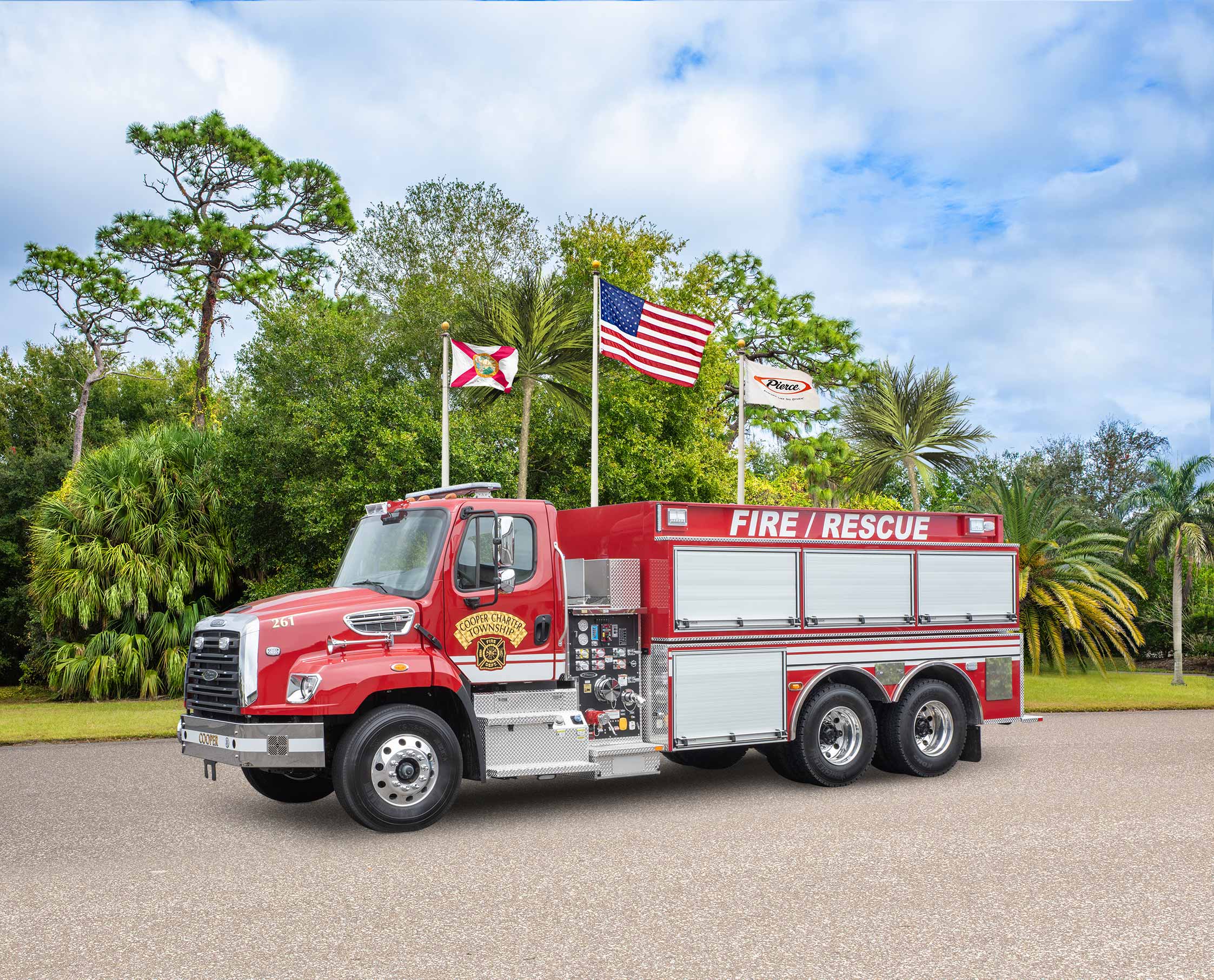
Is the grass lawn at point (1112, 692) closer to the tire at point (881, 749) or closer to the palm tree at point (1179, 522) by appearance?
the palm tree at point (1179, 522)

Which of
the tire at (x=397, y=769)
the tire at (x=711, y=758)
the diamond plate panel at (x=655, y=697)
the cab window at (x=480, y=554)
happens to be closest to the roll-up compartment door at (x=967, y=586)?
the tire at (x=711, y=758)

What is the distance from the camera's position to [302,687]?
8.59 m

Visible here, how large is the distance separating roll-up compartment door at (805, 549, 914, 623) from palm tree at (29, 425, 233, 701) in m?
14.3

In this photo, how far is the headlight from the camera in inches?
336

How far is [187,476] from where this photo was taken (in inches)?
898

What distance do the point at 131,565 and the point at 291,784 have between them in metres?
13.0

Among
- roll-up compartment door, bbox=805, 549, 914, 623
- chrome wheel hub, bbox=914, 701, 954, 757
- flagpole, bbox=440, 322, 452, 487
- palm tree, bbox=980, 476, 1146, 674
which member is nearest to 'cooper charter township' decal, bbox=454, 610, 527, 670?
roll-up compartment door, bbox=805, 549, 914, 623

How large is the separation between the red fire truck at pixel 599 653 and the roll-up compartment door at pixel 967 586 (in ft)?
0.08

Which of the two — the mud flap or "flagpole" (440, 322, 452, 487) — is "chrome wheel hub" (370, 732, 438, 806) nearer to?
"flagpole" (440, 322, 452, 487)

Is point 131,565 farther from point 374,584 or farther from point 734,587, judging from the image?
point 734,587

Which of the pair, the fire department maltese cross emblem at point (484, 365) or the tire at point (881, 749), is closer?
the tire at point (881, 749)

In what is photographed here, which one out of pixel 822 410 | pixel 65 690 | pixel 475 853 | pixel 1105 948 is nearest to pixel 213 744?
pixel 475 853

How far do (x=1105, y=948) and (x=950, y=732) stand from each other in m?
6.35

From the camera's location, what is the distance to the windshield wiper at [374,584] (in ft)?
31.3
